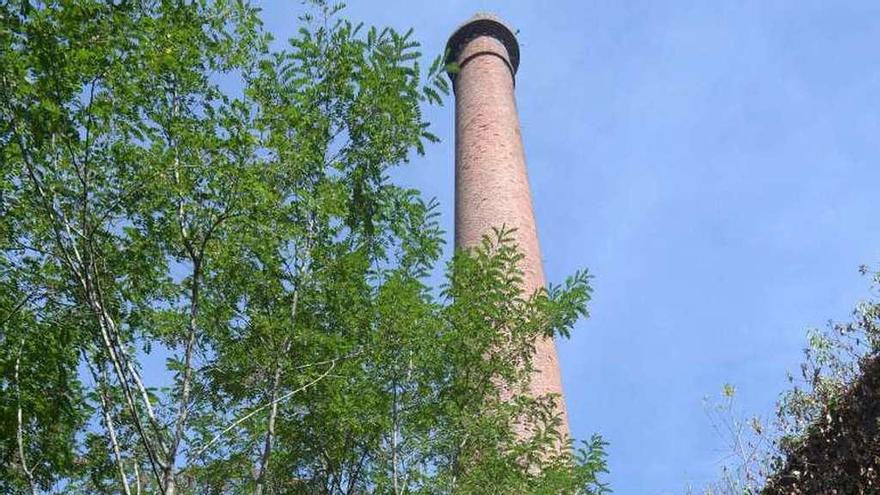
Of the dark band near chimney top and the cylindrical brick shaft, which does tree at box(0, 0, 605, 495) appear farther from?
the dark band near chimney top

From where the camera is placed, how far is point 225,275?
5.96 meters

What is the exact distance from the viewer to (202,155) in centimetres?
530

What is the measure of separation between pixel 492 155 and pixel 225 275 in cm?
961

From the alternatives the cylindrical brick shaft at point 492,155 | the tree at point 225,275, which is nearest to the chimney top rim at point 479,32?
the cylindrical brick shaft at point 492,155

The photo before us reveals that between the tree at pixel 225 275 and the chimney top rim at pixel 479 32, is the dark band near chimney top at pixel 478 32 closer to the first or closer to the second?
the chimney top rim at pixel 479 32

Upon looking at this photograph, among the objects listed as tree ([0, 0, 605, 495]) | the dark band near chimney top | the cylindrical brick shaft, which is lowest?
tree ([0, 0, 605, 495])

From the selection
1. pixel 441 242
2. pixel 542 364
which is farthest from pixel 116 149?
pixel 542 364

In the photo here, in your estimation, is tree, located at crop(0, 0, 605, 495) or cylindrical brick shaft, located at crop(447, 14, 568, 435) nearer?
tree, located at crop(0, 0, 605, 495)

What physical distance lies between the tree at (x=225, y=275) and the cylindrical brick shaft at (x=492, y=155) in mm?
4551

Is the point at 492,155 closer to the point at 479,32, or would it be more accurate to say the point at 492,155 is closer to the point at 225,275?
the point at 479,32

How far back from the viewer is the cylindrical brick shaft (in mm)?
13156

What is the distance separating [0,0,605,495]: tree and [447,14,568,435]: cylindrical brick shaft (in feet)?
14.9

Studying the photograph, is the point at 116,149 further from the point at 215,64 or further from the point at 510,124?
the point at 510,124

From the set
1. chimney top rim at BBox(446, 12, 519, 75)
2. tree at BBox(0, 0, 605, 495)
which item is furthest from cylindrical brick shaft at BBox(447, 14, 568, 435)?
tree at BBox(0, 0, 605, 495)
